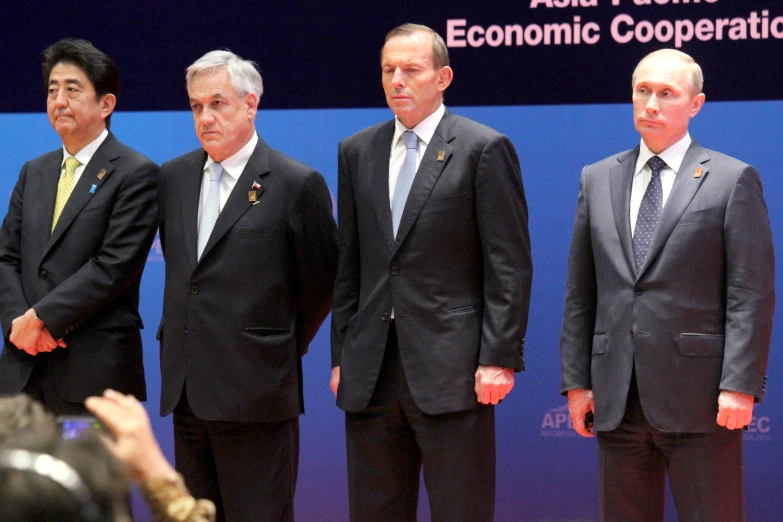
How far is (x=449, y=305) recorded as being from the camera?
11.5ft

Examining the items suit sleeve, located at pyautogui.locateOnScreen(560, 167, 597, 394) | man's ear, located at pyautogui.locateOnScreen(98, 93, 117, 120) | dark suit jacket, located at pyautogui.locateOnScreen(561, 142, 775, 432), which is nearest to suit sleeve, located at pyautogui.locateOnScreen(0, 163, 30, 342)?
Answer: man's ear, located at pyautogui.locateOnScreen(98, 93, 117, 120)

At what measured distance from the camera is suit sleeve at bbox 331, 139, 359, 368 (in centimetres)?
369

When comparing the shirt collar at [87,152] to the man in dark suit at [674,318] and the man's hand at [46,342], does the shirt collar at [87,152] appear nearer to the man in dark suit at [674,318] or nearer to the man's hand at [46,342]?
the man's hand at [46,342]

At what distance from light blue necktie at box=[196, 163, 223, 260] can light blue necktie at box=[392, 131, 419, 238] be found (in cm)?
64

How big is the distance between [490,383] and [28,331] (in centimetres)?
166

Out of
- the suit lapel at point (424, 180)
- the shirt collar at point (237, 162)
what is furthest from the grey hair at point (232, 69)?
the suit lapel at point (424, 180)

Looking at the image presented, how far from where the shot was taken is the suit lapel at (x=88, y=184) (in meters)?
4.04

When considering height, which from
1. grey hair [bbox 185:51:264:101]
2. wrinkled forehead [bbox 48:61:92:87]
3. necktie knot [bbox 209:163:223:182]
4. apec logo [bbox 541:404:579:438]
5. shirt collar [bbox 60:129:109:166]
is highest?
wrinkled forehead [bbox 48:61:92:87]

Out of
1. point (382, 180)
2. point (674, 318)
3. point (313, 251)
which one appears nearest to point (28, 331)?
point (313, 251)

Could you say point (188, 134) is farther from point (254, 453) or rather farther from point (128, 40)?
point (254, 453)

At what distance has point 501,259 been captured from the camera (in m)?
3.48

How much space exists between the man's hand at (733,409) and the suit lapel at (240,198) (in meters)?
1.64

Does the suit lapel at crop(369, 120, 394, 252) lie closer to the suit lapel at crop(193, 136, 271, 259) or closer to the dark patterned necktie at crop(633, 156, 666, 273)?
the suit lapel at crop(193, 136, 271, 259)

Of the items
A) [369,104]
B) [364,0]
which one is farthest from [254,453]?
[364,0]
